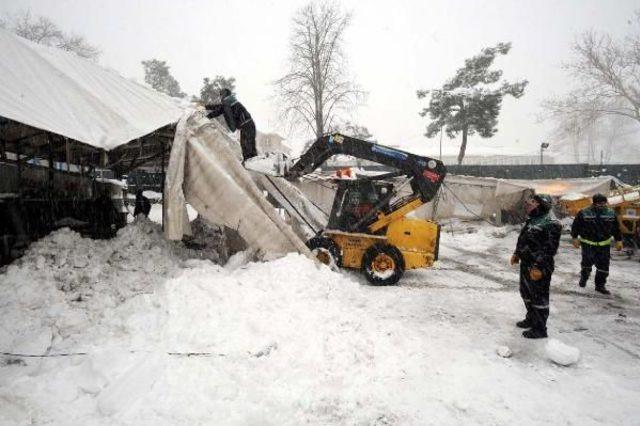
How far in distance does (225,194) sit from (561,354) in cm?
517

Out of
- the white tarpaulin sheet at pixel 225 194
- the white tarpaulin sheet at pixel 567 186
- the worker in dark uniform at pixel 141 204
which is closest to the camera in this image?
the white tarpaulin sheet at pixel 225 194

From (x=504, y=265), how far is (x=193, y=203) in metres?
7.85

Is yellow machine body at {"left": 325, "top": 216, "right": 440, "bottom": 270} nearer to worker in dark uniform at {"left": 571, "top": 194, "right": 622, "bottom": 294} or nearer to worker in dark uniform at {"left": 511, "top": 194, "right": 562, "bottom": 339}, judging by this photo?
worker in dark uniform at {"left": 511, "top": 194, "right": 562, "bottom": 339}

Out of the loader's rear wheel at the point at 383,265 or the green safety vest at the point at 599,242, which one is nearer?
the green safety vest at the point at 599,242

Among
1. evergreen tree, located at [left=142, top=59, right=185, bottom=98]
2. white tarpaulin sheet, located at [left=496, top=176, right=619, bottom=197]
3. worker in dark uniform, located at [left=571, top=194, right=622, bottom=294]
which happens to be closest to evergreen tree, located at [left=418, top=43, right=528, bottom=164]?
white tarpaulin sheet, located at [left=496, top=176, right=619, bottom=197]

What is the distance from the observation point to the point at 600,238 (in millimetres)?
6980

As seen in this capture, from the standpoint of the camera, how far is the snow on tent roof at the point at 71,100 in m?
4.56

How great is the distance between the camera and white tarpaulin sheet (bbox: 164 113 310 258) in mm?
6328

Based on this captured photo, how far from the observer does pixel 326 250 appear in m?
7.15

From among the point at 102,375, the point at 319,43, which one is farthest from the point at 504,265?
the point at 319,43

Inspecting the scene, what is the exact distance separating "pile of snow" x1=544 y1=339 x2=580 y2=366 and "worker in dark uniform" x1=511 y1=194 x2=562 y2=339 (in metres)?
0.58

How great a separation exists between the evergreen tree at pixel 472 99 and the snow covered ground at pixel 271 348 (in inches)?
945

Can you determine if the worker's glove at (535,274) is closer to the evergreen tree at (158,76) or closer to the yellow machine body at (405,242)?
the yellow machine body at (405,242)

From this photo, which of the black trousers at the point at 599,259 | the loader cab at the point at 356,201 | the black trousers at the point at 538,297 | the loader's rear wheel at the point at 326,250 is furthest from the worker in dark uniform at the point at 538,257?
the loader's rear wheel at the point at 326,250
